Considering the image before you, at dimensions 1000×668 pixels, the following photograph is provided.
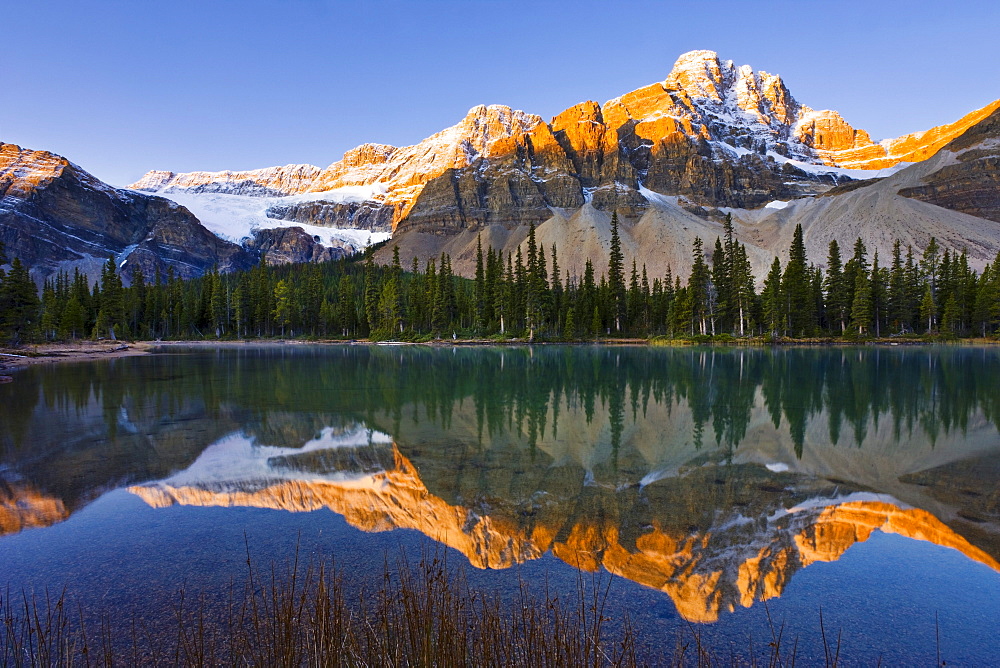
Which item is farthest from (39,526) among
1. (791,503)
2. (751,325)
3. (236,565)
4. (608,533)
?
(751,325)

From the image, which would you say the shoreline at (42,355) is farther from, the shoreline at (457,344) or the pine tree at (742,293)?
the pine tree at (742,293)

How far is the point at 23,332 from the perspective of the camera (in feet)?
170

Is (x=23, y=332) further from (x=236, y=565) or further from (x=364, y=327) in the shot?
(x=236, y=565)

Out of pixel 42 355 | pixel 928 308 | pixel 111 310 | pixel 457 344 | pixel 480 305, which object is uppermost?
pixel 111 310

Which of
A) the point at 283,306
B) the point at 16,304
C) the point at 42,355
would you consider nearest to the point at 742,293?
the point at 283,306

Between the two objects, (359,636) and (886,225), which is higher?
(886,225)

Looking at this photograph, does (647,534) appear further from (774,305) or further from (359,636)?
(774,305)

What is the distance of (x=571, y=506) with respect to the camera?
8633 millimetres

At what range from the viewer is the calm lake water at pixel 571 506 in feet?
18.9

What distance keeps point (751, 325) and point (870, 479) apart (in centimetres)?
7796

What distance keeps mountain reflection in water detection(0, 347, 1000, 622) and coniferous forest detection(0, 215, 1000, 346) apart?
6008cm

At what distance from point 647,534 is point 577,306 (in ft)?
280

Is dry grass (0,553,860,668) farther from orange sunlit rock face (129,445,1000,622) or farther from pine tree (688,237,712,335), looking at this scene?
pine tree (688,237,712,335)

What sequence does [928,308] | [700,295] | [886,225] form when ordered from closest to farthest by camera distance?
[928,308]
[700,295]
[886,225]
